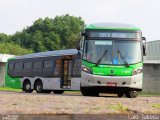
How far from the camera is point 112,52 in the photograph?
20562 millimetres

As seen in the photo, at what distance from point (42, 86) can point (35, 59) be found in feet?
8.17

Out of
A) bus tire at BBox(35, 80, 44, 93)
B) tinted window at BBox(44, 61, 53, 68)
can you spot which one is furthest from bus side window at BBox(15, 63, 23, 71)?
tinted window at BBox(44, 61, 53, 68)

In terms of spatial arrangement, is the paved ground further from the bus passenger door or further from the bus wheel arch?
the bus wheel arch

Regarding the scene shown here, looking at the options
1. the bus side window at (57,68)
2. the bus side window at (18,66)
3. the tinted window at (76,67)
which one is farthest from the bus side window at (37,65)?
the tinted window at (76,67)

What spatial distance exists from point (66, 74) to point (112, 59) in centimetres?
811

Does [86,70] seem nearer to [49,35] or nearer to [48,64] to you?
[48,64]

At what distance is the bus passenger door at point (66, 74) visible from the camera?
27950mm

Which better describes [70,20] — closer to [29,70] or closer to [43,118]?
[29,70]

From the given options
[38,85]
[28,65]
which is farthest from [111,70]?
[28,65]

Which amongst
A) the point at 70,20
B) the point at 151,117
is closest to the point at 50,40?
the point at 70,20

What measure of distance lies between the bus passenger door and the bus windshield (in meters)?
7.28

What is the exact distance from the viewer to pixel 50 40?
9194cm

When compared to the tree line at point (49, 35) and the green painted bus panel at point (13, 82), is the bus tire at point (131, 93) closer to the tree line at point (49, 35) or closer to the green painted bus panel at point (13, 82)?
the green painted bus panel at point (13, 82)

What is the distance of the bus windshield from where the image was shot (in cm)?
2044
